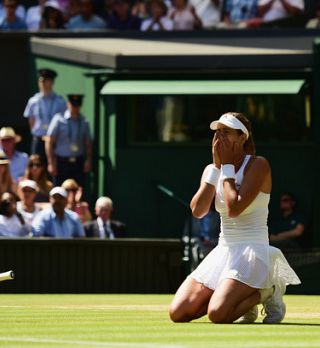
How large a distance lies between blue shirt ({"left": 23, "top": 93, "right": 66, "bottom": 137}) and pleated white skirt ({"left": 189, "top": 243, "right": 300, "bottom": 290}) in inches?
411

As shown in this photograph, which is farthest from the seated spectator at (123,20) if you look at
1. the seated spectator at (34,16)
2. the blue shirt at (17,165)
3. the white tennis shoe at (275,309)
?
the white tennis shoe at (275,309)

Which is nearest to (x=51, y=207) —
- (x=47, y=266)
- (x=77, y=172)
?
(x=47, y=266)

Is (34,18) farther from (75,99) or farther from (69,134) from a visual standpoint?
(69,134)

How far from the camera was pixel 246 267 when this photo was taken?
30.9 feet

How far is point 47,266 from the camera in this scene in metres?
16.5

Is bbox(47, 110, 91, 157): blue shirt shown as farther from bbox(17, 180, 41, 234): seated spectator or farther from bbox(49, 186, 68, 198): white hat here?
bbox(49, 186, 68, 198): white hat

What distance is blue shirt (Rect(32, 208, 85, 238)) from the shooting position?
17.1m

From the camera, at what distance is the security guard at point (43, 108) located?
782 inches

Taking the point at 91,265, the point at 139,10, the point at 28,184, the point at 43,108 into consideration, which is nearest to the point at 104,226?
the point at 28,184

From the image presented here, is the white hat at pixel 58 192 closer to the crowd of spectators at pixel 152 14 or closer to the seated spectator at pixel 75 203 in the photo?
the seated spectator at pixel 75 203

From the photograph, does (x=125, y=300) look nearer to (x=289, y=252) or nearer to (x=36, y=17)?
(x=289, y=252)

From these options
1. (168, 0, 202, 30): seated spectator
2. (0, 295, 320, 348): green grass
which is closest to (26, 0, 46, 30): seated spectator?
(168, 0, 202, 30): seated spectator

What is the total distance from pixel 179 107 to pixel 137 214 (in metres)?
1.78

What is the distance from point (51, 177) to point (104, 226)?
2167 millimetres
